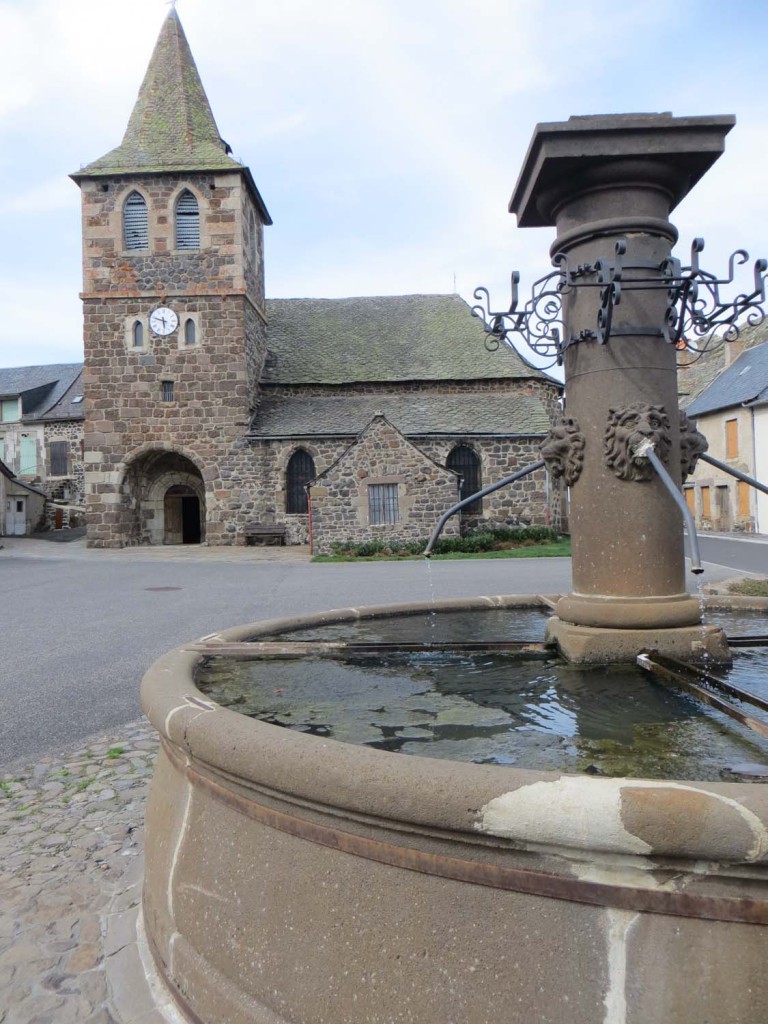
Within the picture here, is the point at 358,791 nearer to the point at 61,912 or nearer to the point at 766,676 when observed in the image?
the point at 61,912

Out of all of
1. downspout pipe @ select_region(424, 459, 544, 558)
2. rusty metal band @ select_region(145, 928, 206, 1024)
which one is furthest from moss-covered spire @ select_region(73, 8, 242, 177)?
rusty metal band @ select_region(145, 928, 206, 1024)

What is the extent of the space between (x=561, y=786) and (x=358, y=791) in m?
0.46

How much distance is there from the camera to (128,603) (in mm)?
12258

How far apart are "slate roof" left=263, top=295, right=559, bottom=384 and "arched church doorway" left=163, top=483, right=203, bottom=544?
17.6ft

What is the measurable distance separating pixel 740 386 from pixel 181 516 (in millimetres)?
24891

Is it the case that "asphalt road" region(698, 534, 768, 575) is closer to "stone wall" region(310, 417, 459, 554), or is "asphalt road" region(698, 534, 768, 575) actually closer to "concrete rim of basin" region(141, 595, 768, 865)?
"stone wall" region(310, 417, 459, 554)

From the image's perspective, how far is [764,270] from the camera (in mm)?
3336

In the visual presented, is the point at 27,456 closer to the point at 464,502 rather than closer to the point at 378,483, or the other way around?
the point at 378,483

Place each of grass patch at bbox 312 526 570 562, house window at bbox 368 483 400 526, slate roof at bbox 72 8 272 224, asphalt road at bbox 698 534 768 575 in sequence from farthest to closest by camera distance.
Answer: slate roof at bbox 72 8 272 224 < house window at bbox 368 483 400 526 < grass patch at bbox 312 526 570 562 < asphalt road at bbox 698 534 768 575

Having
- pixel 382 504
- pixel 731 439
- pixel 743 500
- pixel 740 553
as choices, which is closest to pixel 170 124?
pixel 382 504

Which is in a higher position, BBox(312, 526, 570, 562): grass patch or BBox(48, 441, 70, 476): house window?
BBox(48, 441, 70, 476): house window

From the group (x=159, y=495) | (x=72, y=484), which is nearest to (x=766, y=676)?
(x=159, y=495)

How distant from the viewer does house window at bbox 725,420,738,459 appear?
33.9 meters

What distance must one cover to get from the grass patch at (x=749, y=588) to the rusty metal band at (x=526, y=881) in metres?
8.83
